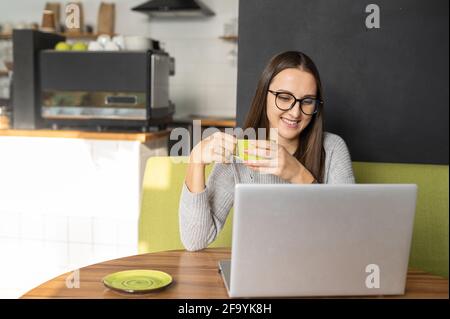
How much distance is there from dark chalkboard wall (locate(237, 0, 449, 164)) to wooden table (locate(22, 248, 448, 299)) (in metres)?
0.57

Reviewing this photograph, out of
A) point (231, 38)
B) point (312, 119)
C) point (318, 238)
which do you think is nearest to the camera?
point (318, 238)

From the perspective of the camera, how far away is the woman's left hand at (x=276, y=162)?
31.4 inches

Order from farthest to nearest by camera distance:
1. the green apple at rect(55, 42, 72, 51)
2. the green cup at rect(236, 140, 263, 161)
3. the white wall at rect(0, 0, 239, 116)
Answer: the white wall at rect(0, 0, 239, 116) < the green apple at rect(55, 42, 72, 51) < the green cup at rect(236, 140, 263, 161)

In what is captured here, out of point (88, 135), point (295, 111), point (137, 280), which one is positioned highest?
point (295, 111)

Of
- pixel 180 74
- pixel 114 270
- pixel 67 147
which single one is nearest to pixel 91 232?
pixel 67 147

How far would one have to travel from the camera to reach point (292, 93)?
1048 mm

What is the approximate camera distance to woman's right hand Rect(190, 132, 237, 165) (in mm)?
871

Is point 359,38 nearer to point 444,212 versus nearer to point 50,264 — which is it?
point 444,212

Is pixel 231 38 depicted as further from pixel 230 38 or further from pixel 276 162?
pixel 276 162

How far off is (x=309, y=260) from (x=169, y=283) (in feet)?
0.65

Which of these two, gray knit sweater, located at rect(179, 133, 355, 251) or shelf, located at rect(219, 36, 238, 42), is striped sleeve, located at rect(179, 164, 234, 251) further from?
shelf, located at rect(219, 36, 238, 42)

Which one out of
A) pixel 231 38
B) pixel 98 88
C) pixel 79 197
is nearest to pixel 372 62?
pixel 98 88

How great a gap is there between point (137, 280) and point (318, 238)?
26cm

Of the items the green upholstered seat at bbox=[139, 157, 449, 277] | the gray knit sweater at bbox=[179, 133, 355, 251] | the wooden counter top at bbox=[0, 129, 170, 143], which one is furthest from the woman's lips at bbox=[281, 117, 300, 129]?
the wooden counter top at bbox=[0, 129, 170, 143]
